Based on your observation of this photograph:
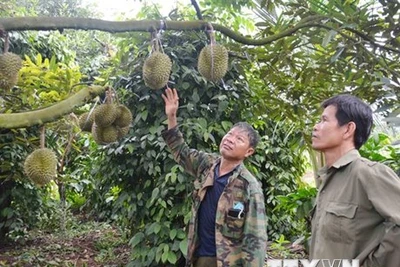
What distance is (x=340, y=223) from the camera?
42.5 inches

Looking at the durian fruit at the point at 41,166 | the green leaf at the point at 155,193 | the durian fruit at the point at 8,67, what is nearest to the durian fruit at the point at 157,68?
the durian fruit at the point at 8,67

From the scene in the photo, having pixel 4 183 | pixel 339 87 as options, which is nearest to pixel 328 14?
pixel 339 87

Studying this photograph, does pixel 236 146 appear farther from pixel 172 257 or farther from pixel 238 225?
pixel 172 257

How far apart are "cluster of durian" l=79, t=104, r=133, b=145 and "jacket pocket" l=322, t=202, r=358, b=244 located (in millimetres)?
825

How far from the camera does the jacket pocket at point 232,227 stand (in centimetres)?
178

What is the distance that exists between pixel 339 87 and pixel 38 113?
173 centimetres

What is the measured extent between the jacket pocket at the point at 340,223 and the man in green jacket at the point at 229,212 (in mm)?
678

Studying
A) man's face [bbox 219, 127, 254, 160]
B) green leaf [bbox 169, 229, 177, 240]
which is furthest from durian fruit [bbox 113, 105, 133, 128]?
green leaf [bbox 169, 229, 177, 240]

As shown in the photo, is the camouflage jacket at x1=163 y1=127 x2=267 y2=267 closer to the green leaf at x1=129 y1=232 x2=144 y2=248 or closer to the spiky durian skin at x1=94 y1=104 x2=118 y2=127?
the spiky durian skin at x1=94 y1=104 x2=118 y2=127

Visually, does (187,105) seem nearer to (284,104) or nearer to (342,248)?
(284,104)

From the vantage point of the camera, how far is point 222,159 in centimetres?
194

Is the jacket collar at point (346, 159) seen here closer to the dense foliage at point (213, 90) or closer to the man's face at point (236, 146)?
the dense foliage at point (213, 90)

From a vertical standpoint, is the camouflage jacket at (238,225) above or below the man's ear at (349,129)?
below

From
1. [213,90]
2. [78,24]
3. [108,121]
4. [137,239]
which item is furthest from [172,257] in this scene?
[78,24]
